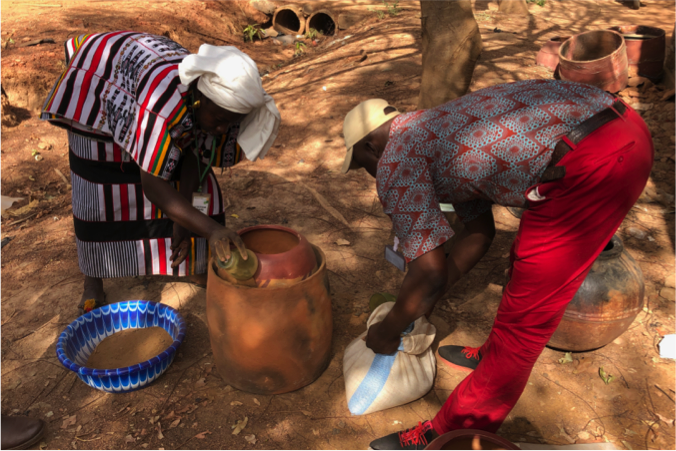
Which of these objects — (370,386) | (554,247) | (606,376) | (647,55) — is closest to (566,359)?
(606,376)

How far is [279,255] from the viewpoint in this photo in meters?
2.40

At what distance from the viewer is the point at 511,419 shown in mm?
2602

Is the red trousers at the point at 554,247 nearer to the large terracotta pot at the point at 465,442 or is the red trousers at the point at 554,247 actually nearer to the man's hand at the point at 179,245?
the large terracotta pot at the point at 465,442

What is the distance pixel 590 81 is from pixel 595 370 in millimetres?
4125

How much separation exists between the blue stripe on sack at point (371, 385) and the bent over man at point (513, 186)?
0.25 metres

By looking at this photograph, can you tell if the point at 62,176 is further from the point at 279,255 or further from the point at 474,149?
the point at 474,149

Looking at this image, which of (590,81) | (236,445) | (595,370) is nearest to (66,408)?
(236,445)

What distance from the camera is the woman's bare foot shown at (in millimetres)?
3320

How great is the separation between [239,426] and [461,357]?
4.39ft

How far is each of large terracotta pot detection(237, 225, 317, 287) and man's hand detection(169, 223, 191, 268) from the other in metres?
0.81

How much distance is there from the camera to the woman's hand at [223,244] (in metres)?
2.24

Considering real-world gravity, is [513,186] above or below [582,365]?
above

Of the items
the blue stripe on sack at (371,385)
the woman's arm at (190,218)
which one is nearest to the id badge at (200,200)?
the woman's arm at (190,218)

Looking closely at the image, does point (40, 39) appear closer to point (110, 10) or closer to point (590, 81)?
point (110, 10)
